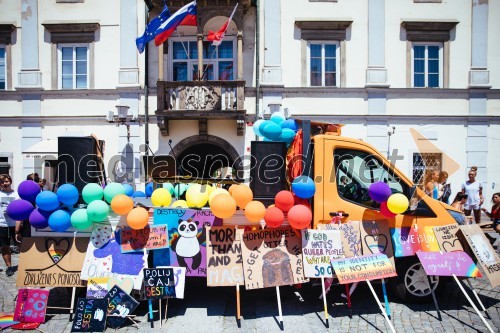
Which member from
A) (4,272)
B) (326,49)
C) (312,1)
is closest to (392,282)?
(4,272)

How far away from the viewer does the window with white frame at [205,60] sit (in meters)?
12.5

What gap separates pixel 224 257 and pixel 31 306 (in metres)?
2.46

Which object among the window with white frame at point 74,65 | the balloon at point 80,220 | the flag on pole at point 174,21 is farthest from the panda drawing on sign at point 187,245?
the window with white frame at point 74,65

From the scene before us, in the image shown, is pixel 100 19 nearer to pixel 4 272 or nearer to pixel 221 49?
pixel 221 49

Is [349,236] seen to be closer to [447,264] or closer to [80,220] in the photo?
[447,264]

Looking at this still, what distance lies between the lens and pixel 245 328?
427 cm

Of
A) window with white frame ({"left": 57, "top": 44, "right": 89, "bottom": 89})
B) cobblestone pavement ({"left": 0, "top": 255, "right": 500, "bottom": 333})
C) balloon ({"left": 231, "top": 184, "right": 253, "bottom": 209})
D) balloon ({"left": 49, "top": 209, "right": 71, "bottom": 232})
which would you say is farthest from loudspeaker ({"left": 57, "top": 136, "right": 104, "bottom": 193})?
window with white frame ({"left": 57, "top": 44, "right": 89, "bottom": 89})

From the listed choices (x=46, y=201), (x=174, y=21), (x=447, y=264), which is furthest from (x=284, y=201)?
(x=174, y=21)

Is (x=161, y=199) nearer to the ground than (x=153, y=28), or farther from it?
nearer to the ground

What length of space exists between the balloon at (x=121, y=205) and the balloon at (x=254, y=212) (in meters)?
1.57

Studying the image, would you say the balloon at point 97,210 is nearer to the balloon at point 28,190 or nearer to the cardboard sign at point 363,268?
the balloon at point 28,190

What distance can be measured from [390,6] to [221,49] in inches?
240

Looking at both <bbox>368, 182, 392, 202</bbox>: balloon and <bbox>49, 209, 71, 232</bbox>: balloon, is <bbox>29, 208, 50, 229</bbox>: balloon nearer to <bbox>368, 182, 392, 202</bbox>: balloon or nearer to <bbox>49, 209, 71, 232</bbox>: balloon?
<bbox>49, 209, 71, 232</bbox>: balloon

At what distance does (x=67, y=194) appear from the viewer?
4.67m
